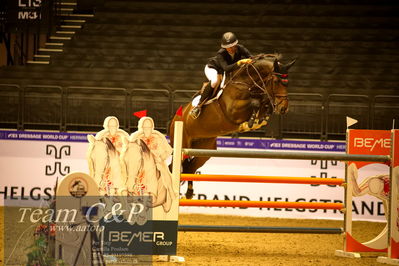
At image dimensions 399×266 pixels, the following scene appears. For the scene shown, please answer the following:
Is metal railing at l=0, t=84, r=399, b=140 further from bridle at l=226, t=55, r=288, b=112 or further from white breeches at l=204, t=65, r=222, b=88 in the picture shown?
bridle at l=226, t=55, r=288, b=112

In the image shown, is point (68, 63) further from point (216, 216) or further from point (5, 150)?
point (216, 216)

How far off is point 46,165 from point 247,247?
4.77m

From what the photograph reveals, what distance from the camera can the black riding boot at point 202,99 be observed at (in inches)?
325

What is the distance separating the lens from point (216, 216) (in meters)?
10.8

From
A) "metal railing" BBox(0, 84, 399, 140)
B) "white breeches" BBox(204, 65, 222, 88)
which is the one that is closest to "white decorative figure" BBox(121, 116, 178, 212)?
"white breeches" BBox(204, 65, 222, 88)

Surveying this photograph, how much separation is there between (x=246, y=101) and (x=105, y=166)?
2.64 meters

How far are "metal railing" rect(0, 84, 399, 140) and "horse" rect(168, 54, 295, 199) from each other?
312cm

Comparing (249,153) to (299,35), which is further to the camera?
(299,35)

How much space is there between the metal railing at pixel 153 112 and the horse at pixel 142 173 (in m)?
5.38

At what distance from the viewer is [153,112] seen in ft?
39.7

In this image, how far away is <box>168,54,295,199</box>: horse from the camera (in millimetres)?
7660

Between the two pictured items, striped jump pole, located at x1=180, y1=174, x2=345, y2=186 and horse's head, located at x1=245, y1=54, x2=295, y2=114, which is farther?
horse's head, located at x1=245, y1=54, x2=295, y2=114

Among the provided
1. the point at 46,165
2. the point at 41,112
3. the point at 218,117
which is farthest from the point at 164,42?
the point at 218,117

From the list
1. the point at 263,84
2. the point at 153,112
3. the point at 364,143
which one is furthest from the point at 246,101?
the point at 153,112
